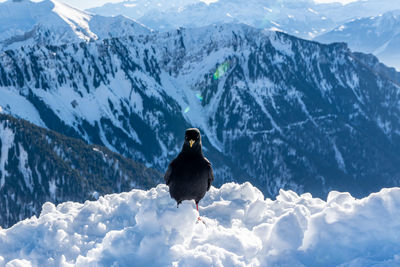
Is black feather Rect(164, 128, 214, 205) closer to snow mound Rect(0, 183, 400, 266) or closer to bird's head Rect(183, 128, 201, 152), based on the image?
bird's head Rect(183, 128, 201, 152)

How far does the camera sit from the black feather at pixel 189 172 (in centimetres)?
1255

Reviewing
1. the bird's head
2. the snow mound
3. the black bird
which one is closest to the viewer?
the snow mound

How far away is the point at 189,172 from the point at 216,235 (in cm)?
218

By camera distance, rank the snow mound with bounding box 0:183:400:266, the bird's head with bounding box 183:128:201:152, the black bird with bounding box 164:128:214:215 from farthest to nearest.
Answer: the black bird with bounding box 164:128:214:215
the bird's head with bounding box 183:128:201:152
the snow mound with bounding box 0:183:400:266

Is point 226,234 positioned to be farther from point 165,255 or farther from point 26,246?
point 26,246

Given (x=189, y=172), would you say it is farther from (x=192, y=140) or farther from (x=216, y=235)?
(x=216, y=235)

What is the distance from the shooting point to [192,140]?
1197 centimetres

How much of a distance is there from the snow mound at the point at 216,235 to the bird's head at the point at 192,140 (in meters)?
1.96

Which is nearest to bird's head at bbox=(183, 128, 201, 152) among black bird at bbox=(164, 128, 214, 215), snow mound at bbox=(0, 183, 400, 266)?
black bird at bbox=(164, 128, 214, 215)

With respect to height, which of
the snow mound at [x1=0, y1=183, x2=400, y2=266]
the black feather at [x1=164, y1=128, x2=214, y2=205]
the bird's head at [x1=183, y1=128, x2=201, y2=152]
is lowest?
the snow mound at [x1=0, y1=183, x2=400, y2=266]

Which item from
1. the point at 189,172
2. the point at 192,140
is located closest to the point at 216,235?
the point at 189,172

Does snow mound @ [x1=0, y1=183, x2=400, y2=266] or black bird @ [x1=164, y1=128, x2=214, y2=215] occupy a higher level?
black bird @ [x1=164, y1=128, x2=214, y2=215]

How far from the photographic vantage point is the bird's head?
1200 centimetres

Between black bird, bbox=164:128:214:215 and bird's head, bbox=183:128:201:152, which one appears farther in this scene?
black bird, bbox=164:128:214:215
